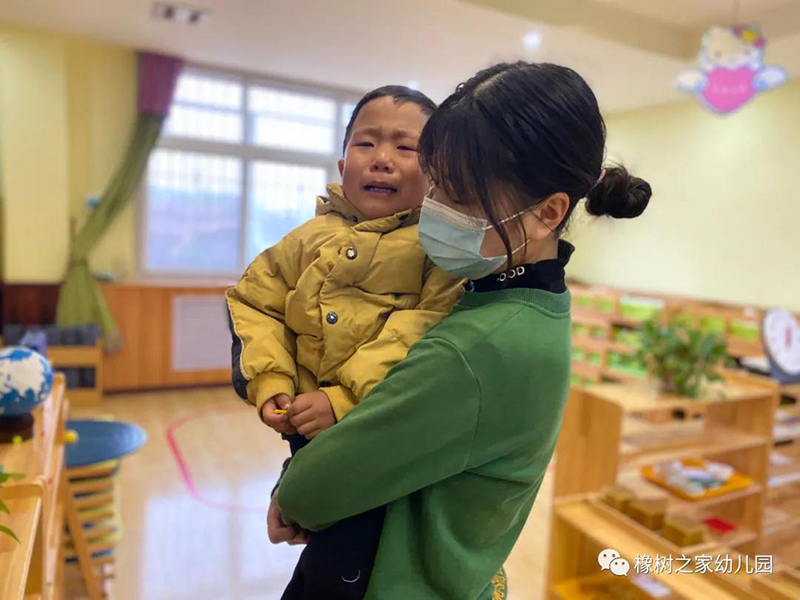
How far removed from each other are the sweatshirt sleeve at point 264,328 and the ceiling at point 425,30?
2.96 metres

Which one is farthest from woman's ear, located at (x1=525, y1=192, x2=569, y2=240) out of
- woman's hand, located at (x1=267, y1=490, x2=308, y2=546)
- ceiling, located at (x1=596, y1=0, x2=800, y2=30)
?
ceiling, located at (x1=596, y1=0, x2=800, y2=30)

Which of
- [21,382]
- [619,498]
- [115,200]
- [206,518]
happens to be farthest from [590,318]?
[21,382]

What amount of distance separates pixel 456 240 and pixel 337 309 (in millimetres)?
185

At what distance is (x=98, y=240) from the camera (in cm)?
482

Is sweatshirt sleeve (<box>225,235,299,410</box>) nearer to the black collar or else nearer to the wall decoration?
the black collar

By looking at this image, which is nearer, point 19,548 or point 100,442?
point 19,548

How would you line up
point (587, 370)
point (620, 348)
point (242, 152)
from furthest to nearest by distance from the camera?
point (587, 370)
point (242, 152)
point (620, 348)

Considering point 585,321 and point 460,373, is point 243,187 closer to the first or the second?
point 585,321

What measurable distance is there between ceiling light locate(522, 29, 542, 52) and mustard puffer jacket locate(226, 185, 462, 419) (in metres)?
3.48

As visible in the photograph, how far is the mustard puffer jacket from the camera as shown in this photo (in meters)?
0.73

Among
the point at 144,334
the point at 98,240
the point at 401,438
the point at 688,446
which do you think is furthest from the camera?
the point at 144,334

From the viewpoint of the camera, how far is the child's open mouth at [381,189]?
868 mm

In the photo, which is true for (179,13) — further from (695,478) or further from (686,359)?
(695,478)

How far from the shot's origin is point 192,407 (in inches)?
187
